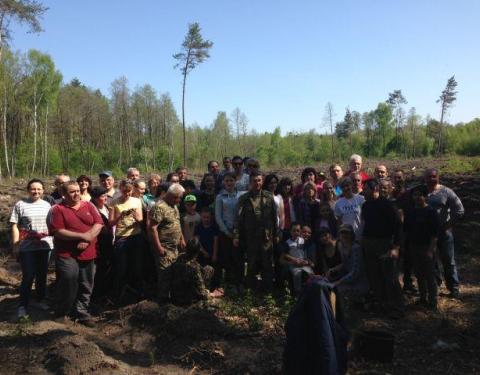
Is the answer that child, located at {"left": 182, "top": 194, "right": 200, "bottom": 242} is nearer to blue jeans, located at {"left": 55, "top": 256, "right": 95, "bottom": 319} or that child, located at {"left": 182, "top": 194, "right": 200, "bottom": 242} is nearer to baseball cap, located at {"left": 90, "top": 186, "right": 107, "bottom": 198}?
baseball cap, located at {"left": 90, "top": 186, "right": 107, "bottom": 198}

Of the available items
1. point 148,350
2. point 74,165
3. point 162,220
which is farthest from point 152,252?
point 74,165

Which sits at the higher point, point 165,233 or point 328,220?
point 328,220

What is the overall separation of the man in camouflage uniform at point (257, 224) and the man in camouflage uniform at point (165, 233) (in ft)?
3.02

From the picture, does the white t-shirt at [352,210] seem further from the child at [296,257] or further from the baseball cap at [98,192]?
the baseball cap at [98,192]

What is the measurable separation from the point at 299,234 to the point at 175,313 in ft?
6.77

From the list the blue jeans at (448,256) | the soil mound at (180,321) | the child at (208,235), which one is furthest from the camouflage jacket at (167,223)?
the blue jeans at (448,256)

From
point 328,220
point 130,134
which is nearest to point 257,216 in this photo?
point 328,220

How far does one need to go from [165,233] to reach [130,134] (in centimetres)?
4752

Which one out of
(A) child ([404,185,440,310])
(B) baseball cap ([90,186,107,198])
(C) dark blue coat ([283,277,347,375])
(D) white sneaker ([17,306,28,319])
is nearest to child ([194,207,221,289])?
(B) baseball cap ([90,186,107,198])

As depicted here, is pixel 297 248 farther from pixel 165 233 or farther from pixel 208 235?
pixel 165 233

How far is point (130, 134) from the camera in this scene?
50938 mm

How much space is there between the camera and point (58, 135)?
45.2 metres

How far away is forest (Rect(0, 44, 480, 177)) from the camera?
122 ft

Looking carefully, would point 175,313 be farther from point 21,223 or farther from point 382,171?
point 382,171
